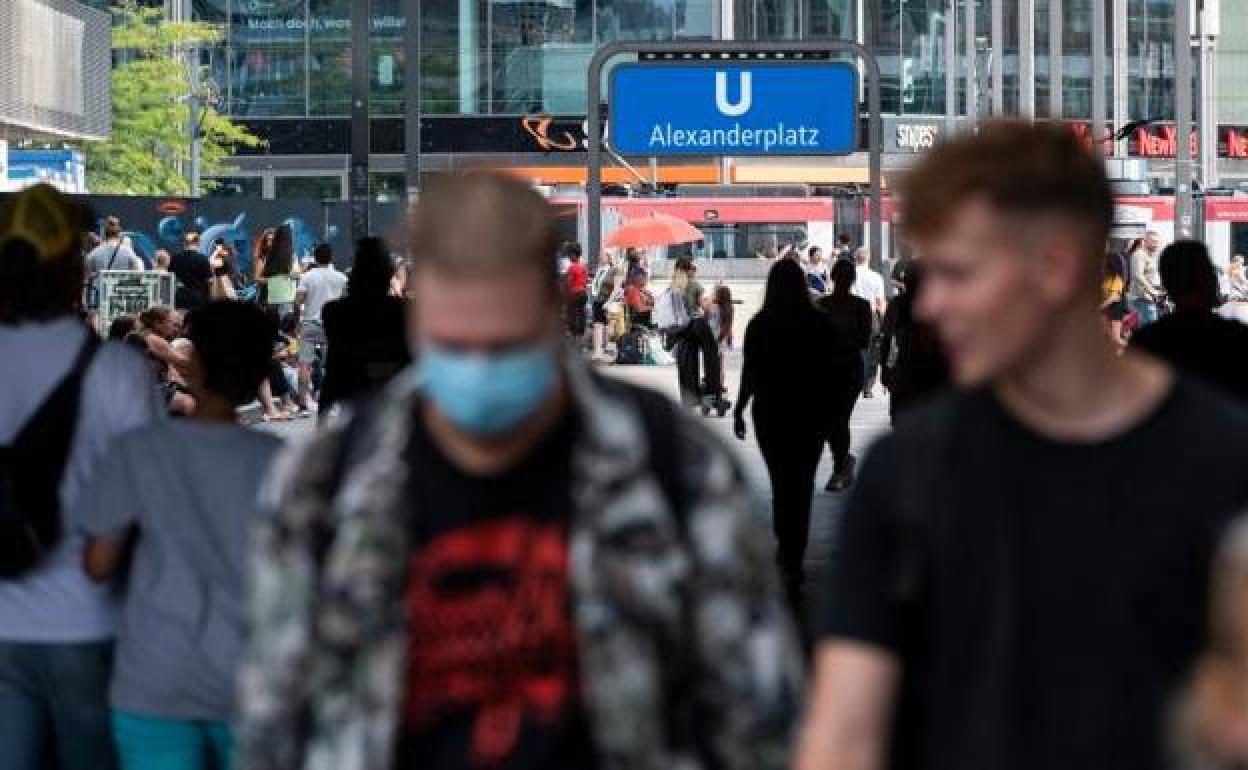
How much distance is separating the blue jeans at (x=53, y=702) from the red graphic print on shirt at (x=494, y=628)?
2.40 metres

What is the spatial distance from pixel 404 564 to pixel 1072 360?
2.59 feet

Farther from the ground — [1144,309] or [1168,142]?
[1168,142]

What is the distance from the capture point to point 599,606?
3.45 m

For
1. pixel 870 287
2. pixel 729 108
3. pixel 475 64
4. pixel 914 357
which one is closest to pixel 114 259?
pixel 729 108

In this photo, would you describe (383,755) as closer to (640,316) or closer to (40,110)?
(640,316)

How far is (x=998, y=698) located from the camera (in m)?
3.48

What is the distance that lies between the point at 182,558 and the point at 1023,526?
227cm

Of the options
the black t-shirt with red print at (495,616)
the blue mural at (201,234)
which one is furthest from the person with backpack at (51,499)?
the blue mural at (201,234)

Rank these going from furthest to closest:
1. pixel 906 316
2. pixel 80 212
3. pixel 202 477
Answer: pixel 906 316 < pixel 80 212 < pixel 202 477

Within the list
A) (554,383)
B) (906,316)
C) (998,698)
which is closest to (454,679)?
(554,383)

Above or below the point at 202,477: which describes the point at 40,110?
above

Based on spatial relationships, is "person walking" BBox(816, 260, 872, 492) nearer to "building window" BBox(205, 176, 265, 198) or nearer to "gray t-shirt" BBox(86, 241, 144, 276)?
"gray t-shirt" BBox(86, 241, 144, 276)

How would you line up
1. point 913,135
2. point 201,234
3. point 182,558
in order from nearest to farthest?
point 182,558, point 201,234, point 913,135

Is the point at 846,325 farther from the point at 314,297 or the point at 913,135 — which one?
the point at 913,135
